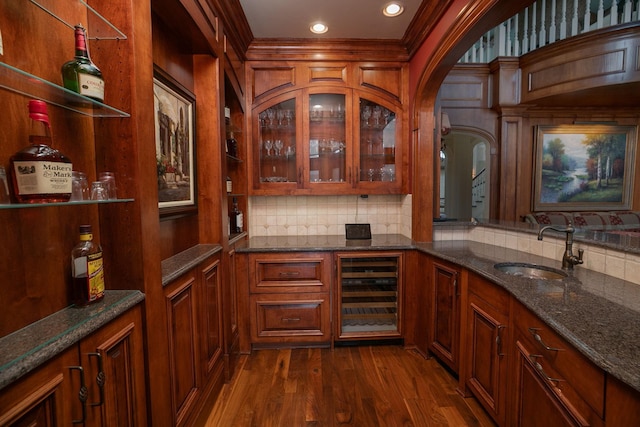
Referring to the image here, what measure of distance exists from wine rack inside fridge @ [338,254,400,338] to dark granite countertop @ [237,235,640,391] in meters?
0.45

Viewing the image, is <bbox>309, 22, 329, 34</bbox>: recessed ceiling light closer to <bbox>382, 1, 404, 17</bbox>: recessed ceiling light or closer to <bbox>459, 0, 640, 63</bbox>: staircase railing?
<bbox>382, 1, 404, 17</bbox>: recessed ceiling light

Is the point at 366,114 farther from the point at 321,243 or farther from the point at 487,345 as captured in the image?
the point at 487,345

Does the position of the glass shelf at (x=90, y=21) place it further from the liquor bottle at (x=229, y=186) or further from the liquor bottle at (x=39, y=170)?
the liquor bottle at (x=229, y=186)

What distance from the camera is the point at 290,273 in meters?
2.38

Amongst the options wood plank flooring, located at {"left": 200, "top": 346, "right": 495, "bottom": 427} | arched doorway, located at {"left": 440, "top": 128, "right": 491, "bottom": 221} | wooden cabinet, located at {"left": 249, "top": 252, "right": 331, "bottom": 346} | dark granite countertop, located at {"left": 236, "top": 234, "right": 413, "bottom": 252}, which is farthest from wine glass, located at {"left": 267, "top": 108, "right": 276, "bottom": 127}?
arched doorway, located at {"left": 440, "top": 128, "right": 491, "bottom": 221}

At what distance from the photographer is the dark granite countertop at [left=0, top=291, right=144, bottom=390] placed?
65cm

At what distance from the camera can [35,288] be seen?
2.80 ft

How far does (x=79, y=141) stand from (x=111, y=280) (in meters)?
0.53

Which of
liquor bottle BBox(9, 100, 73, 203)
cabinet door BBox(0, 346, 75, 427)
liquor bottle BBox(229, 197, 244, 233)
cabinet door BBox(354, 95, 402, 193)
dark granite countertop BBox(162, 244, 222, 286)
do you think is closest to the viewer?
cabinet door BBox(0, 346, 75, 427)

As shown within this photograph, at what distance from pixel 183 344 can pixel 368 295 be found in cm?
149

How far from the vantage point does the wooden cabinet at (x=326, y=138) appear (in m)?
2.59

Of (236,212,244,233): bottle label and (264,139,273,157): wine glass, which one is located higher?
(264,139,273,157): wine glass

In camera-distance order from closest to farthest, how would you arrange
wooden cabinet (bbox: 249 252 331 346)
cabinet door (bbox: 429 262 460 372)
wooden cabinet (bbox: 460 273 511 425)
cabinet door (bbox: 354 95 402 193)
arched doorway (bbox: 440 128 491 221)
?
wooden cabinet (bbox: 460 273 511 425)
cabinet door (bbox: 429 262 460 372)
wooden cabinet (bbox: 249 252 331 346)
cabinet door (bbox: 354 95 402 193)
arched doorway (bbox: 440 128 491 221)

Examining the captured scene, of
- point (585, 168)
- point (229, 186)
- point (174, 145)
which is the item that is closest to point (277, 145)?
point (229, 186)
